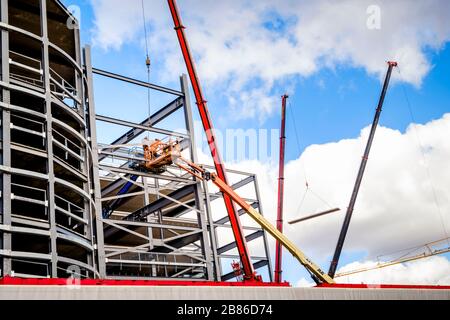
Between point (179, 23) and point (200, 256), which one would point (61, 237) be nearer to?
point (200, 256)

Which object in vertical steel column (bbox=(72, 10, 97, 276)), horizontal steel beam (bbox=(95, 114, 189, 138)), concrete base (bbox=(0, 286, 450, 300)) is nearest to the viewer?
concrete base (bbox=(0, 286, 450, 300))

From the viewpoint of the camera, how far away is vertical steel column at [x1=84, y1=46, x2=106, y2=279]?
34.7m

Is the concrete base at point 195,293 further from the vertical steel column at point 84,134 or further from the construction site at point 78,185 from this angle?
the vertical steel column at point 84,134

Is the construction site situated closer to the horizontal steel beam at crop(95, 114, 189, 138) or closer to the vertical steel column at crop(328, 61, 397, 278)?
the horizontal steel beam at crop(95, 114, 189, 138)

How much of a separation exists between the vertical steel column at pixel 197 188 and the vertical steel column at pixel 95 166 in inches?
319

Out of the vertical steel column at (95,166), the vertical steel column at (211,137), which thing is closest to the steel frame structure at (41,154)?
the vertical steel column at (95,166)

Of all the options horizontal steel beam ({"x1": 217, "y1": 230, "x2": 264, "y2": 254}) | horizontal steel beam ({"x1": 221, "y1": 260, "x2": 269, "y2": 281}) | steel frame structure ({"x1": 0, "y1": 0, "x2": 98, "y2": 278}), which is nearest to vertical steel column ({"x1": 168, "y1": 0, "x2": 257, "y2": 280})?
steel frame structure ({"x1": 0, "y1": 0, "x2": 98, "y2": 278})

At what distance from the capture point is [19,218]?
28.3 m

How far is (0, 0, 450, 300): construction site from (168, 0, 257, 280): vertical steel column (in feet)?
0.31

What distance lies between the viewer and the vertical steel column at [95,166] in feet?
114

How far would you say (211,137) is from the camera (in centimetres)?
4803
